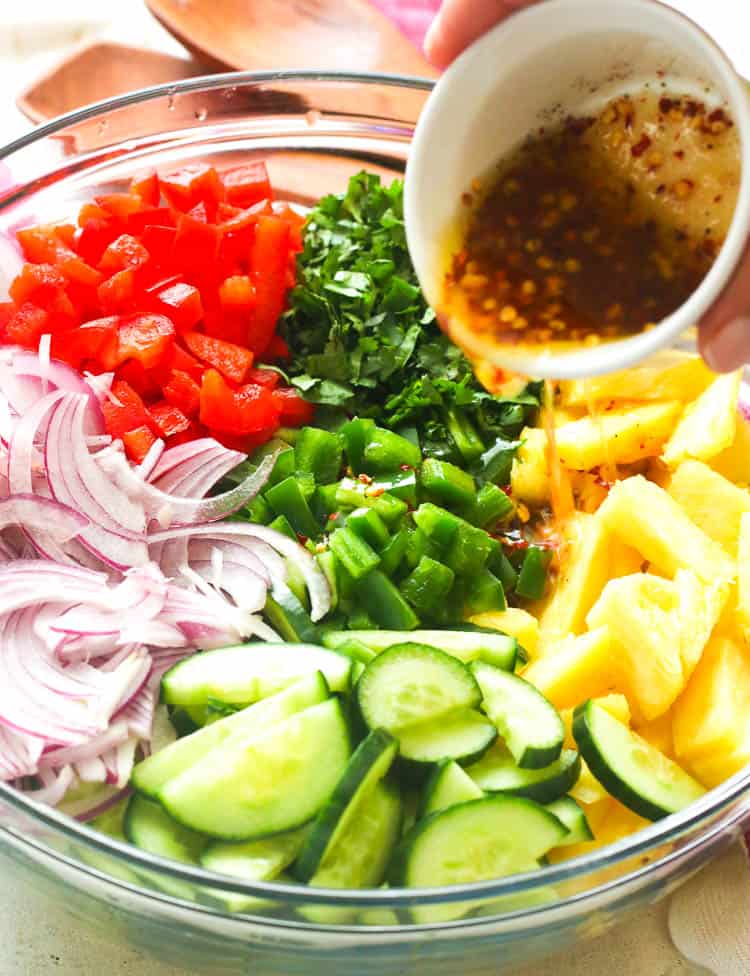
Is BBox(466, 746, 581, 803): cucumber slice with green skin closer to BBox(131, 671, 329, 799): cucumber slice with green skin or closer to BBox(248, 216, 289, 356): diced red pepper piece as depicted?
BBox(131, 671, 329, 799): cucumber slice with green skin

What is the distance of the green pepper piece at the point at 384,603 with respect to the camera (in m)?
1.95

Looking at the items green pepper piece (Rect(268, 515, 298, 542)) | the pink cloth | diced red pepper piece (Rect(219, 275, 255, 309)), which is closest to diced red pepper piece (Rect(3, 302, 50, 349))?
diced red pepper piece (Rect(219, 275, 255, 309))

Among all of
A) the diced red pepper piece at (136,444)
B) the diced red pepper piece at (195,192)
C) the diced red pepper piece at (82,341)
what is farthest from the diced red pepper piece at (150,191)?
the diced red pepper piece at (136,444)

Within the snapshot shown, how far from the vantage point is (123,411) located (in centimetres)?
212

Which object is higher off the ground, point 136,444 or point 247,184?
point 247,184

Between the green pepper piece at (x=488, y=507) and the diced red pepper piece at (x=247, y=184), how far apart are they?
0.96m

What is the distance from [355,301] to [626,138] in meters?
0.97

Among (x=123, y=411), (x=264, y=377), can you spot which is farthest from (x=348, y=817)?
(x=264, y=377)

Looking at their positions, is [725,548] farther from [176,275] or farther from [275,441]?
[176,275]

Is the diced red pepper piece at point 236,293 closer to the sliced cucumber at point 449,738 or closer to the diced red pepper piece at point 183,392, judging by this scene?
the diced red pepper piece at point 183,392

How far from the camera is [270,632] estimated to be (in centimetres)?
188

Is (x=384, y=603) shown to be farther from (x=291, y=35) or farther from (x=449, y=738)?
(x=291, y=35)

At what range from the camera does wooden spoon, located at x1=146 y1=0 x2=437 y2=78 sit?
3.01 m

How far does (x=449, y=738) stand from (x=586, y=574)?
0.54m
